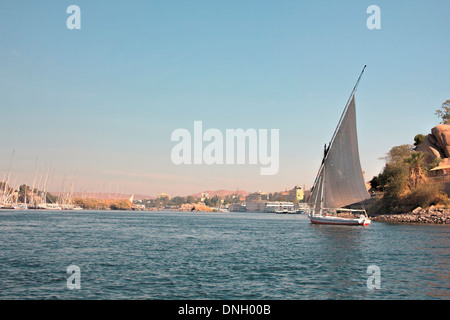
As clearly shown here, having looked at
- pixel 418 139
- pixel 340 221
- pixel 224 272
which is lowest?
pixel 224 272

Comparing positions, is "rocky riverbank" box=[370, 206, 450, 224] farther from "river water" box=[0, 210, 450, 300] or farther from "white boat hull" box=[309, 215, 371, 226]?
"river water" box=[0, 210, 450, 300]

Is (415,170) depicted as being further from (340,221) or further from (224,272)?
(224,272)

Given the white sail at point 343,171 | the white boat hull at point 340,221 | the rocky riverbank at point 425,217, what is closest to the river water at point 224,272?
the white sail at point 343,171

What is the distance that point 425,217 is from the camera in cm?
7156

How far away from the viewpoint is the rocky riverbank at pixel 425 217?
68812mm

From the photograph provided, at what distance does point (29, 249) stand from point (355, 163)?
45.5 m

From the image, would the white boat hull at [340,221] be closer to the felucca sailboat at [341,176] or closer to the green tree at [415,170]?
the felucca sailboat at [341,176]

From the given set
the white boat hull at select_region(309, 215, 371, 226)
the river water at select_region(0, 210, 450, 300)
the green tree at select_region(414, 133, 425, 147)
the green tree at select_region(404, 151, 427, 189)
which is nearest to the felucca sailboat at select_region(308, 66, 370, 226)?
the white boat hull at select_region(309, 215, 371, 226)

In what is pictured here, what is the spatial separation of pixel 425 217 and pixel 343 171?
23.5 metres

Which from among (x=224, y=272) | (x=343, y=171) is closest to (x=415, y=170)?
(x=343, y=171)

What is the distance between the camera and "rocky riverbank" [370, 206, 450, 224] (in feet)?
226

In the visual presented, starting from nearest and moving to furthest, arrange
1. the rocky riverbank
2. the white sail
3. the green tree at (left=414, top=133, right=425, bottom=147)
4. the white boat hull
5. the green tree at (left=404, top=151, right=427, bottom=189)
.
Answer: the white sail
the white boat hull
the rocky riverbank
the green tree at (left=404, top=151, right=427, bottom=189)
the green tree at (left=414, top=133, right=425, bottom=147)

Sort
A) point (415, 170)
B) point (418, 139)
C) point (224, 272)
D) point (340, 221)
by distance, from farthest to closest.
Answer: point (418, 139) < point (415, 170) < point (340, 221) < point (224, 272)
